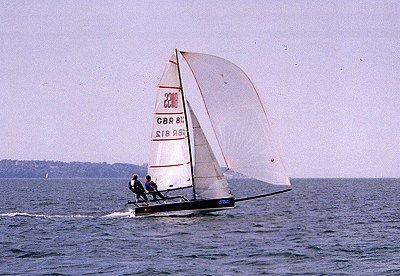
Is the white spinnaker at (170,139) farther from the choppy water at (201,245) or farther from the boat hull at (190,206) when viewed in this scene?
the choppy water at (201,245)

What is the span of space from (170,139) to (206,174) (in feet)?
8.56

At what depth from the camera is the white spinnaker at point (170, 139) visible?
3841 cm

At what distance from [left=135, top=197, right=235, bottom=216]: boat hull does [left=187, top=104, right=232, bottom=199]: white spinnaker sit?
80 cm

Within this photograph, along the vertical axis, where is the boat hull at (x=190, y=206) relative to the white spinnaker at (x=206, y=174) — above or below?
below

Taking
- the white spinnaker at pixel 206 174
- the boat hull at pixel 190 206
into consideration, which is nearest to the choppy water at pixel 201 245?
the boat hull at pixel 190 206

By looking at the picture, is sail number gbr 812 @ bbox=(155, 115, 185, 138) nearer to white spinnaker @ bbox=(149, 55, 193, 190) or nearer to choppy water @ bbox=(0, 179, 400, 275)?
white spinnaker @ bbox=(149, 55, 193, 190)

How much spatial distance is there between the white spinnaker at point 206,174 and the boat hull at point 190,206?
0.80 m

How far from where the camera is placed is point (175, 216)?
38094mm

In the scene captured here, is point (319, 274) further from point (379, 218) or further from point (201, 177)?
point (379, 218)

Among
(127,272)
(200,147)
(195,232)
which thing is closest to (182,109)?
(200,147)

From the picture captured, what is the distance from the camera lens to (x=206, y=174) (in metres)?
38.8

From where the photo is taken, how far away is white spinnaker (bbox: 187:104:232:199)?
38.7 meters

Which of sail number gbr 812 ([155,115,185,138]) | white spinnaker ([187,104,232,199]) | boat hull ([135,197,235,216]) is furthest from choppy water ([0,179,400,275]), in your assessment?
sail number gbr 812 ([155,115,185,138])

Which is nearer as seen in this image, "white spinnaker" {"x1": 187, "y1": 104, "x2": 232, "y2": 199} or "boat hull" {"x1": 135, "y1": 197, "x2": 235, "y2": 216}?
"boat hull" {"x1": 135, "y1": 197, "x2": 235, "y2": 216}
